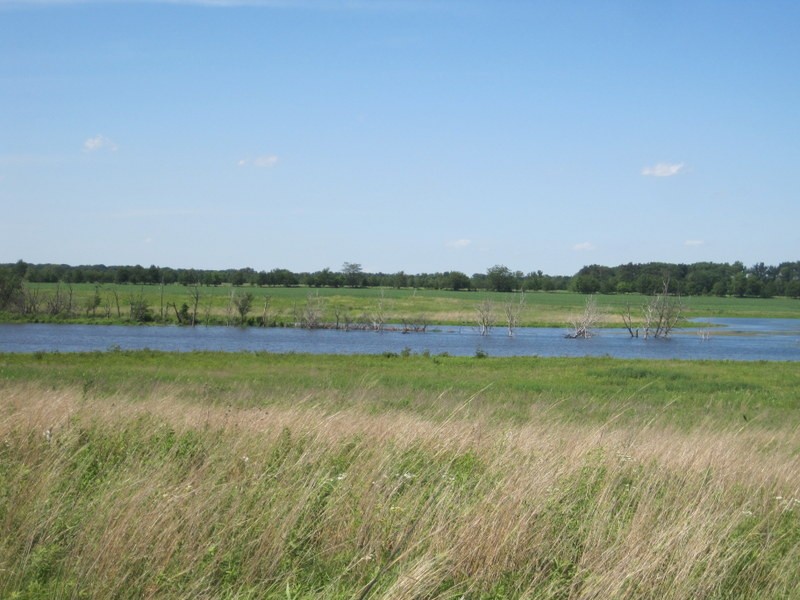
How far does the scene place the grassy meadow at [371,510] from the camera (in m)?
5.08

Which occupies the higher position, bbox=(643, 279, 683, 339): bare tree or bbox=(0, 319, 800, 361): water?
bbox=(643, 279, 683, 339): bare tree

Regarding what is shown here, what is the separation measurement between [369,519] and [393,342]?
63.1 meters

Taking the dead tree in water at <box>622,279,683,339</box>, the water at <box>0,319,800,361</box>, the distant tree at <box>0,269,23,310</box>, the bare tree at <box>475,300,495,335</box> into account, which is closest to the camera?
the water at <box>0,319,800,361</box>

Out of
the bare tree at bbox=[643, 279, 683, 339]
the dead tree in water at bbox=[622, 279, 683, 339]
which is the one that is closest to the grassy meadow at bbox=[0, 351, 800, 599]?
the dead tree in water at bbox=[622, 279, 683, 339]

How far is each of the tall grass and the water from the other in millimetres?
44656

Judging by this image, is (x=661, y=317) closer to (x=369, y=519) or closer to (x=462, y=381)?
(x=462, y=381)

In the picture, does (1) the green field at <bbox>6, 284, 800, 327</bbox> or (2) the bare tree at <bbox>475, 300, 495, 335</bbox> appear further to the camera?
(1) the green field at <bbox>6, 284, 800, 327</bbox>

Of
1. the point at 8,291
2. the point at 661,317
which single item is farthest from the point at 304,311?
the point at 661,317

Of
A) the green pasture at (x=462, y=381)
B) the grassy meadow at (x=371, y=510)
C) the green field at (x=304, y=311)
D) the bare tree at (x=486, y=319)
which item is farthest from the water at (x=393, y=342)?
the grassy meadow at (x=371, y=510)

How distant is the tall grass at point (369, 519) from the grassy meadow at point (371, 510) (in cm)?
2

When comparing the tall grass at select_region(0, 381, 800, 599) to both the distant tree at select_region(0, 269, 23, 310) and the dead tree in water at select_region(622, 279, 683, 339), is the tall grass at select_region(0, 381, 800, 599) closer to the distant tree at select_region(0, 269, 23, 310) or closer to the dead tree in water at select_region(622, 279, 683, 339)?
the dead tree in water at select_region(622, 279, 683, 339)

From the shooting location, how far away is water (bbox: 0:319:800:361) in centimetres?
5769

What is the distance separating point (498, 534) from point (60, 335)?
66631 mm

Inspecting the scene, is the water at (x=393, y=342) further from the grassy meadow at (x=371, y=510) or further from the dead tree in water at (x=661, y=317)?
the grassy meadow at (x=371, y=510)
